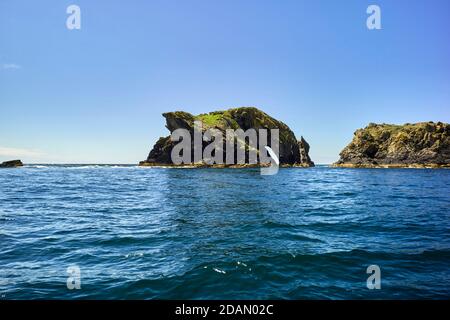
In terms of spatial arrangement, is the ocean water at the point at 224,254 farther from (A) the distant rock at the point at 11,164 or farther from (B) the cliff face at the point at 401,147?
(B) the cliff face at the point at 401,147

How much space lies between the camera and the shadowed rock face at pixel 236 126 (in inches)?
5901

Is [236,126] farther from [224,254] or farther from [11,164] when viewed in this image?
[224,254]

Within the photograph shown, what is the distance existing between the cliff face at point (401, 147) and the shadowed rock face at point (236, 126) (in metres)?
27.8

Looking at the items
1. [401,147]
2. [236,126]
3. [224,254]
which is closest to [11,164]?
[236,126]

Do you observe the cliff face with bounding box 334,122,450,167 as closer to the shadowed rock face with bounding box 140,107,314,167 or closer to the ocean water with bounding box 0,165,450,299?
the shadowed rock face with bounding box 140,107,314,167

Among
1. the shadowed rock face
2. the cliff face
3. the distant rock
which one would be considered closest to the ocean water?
the shadowed rock face

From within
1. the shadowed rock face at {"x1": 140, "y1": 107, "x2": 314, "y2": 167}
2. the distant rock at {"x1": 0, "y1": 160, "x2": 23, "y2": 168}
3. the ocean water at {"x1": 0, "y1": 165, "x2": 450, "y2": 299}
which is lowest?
the ocean water at {"x1": 0, "y1": 165, "x2": 450, "y2": 299}

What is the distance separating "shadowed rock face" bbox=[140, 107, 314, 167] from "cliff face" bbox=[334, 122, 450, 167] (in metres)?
27.8

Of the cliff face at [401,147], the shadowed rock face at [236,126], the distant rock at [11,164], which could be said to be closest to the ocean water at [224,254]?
the shadowed rock face at [236,126]

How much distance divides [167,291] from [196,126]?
464ft

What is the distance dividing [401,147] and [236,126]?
91.3 metres

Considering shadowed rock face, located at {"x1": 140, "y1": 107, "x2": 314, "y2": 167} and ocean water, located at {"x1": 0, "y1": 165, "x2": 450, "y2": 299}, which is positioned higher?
shadowed rock face, located at {"x1": 140, "y1": 107, "x2": 314, "y2": 167}

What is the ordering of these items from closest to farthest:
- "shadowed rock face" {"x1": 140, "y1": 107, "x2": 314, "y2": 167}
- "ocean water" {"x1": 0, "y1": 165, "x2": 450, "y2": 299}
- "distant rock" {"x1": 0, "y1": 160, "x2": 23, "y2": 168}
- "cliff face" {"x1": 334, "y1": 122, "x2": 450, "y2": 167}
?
"ocean water" {"x1": 0, "y1": 165, "x2": 450, "y2": 299}
"distant rock" {"x1": 0, "y1": 160, "x2": 23, "y2": 168}
"cliff face" {"x1": 334, "y1": 122, "x2": 450, "y2": 167}
"shadowed rock face" {"x1": 140, "y1": 107, "x2": 314, "y2": 167}

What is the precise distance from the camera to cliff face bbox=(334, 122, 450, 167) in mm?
139500
